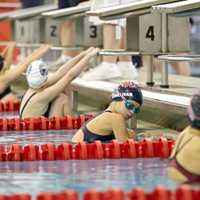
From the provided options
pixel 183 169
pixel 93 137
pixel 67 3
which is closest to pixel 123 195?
pixel 183 169

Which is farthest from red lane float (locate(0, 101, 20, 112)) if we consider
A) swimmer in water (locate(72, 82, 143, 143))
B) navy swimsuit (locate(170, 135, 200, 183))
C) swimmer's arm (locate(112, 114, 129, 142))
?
navy swimsuit (locate(170, 135, 200, 183))

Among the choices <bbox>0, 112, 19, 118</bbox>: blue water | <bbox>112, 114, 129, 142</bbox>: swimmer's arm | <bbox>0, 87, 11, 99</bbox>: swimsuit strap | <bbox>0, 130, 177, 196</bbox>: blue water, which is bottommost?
<bbox>0, 112, 19, 118</bbox>: blue water

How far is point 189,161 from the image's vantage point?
3514 mm

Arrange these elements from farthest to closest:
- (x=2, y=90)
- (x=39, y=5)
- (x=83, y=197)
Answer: (x=39, y=5) < (x=2, y=90) < (x=83, y=197)

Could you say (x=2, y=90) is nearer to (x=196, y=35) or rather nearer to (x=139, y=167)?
(x=139, y=167)

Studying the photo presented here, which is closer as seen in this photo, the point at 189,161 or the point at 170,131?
the point at 189,161

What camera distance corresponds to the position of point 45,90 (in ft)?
19.7

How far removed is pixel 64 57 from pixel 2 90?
1.02 metres

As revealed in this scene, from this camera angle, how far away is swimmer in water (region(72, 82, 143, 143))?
15.5 ft

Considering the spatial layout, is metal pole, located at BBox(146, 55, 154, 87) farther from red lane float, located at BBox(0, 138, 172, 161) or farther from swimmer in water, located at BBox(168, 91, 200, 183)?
swimmer in water, located at BBox(168, 91, 200, 183)

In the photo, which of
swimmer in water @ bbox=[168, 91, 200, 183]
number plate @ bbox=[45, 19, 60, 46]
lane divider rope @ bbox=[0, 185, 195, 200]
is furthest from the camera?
number plate @ bbox=[45, 19, 60, 46]

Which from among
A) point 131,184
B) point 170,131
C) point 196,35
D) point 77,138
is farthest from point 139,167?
point 196,35

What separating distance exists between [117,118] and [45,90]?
55.5 inches

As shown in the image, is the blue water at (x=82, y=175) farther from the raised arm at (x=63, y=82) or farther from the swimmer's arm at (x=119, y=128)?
the raised arm at (x=63, y=82)
